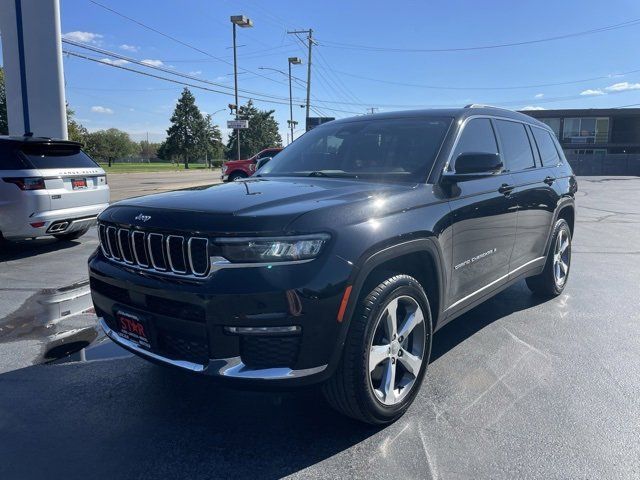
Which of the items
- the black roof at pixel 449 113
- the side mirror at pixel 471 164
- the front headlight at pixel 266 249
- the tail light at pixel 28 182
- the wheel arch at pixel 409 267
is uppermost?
the black roof at pixel 449 113

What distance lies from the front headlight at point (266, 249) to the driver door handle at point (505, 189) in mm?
2194

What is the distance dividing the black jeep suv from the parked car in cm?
468

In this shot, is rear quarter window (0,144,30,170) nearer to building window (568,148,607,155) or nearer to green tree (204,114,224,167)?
building window (568,148,607,155)

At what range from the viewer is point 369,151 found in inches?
156

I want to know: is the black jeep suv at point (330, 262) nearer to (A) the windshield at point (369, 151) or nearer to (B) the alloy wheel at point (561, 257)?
(A) the windshield at point (369, 151)

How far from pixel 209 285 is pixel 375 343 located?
103cm

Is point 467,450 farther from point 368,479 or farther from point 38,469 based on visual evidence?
point 38,469

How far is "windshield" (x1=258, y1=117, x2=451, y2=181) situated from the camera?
11.9 feet

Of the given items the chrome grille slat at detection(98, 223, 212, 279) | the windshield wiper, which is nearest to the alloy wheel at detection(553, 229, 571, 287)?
the windshield wiper

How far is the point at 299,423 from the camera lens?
3016 millimetres

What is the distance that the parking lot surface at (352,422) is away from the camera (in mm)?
2598

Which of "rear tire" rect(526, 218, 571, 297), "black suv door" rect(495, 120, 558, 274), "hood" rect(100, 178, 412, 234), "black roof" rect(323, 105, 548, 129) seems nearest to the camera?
"hood" rect(100, 178, 412, 234)

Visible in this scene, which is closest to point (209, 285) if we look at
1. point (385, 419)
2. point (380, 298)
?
point (380, 298)

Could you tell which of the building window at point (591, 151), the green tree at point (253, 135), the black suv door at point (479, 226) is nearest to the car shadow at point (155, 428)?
the black suv door at point (479, 226)
